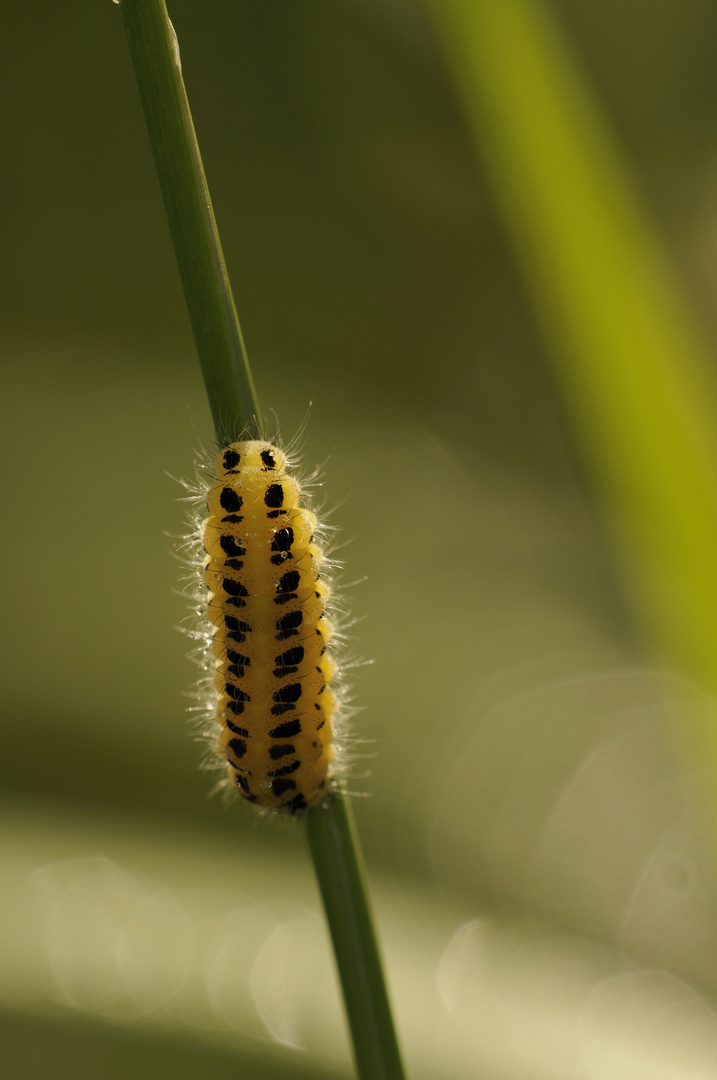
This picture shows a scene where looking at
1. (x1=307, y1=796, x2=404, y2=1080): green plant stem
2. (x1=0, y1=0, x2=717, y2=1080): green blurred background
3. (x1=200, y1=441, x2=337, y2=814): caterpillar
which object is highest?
(x1=0, y1=0, x2=717, y2=1080): green blurred background

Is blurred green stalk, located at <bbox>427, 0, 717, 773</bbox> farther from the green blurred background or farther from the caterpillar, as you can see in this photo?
the green blurred background

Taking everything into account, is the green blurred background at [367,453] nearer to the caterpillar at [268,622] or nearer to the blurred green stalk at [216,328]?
the caterpillar at [268,622]

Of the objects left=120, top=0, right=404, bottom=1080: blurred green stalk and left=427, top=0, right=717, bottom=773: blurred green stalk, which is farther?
left=120, top=0, right=404, bottom=1080: blurred green stalk

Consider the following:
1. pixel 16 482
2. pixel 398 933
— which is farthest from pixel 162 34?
pixel 16 482

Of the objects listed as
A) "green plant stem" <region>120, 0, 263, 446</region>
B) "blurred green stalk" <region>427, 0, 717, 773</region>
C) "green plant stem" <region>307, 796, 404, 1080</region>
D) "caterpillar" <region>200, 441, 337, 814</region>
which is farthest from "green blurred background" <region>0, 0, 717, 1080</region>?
"blurred green stalk" <region>427, 0, 717, 773</region>

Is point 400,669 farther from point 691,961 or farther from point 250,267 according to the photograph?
point 250,267

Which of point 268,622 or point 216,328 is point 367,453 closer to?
point 268,622

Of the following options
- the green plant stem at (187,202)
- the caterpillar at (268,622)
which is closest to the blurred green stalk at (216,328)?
the green plant stem at (187,202)
